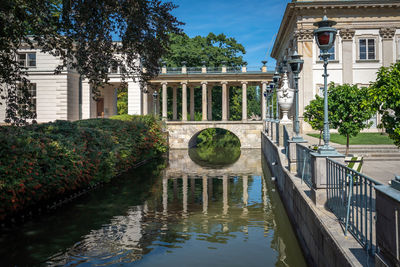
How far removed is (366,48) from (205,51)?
23663 mm

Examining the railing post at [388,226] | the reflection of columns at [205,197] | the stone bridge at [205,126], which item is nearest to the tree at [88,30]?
the reflection of columns at [205,197]

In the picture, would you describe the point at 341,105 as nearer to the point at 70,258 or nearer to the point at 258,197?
the point at 258,197

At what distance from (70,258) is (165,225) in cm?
324

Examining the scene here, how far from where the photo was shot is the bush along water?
936cm

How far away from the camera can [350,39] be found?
107ft

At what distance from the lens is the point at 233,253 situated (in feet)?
27.0

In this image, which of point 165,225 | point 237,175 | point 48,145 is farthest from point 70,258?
point 237,175

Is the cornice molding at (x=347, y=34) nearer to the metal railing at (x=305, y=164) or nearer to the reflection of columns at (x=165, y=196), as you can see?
the reflection of columns at (x=165, y=196)

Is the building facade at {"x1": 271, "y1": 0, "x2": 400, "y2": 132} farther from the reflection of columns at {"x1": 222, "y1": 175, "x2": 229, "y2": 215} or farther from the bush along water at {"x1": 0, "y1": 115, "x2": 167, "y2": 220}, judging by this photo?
the bush along water at {"x1": 0, "y1": 115, "x2": 167, "y2": 220}

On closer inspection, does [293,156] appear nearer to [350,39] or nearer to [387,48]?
[350,39]

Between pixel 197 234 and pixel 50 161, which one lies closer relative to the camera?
pixel 197 234

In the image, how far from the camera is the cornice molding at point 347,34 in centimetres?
3250

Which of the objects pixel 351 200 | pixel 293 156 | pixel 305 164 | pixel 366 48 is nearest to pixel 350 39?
pixel 366 48

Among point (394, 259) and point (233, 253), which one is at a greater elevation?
point (394, 259)
